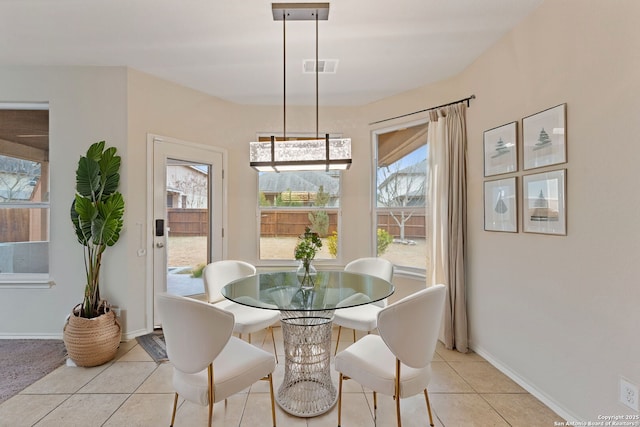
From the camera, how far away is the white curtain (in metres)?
2.78

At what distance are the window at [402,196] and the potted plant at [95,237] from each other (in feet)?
9.04

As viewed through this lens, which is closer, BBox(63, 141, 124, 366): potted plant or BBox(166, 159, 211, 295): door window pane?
BBox(63, 141, 124, 366): potted plant

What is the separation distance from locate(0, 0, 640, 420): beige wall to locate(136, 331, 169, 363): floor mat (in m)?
0.16

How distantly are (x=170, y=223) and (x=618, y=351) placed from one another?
146 inches

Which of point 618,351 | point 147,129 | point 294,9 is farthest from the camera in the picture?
point 147,129

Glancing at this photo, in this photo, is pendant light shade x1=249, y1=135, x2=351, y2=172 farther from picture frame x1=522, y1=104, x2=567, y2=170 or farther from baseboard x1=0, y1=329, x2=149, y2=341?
baseboard x1=0, y1=329, x2=149, y2=341

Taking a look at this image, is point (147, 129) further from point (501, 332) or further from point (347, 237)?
point (501, 332)

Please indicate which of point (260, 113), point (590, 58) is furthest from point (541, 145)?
point (260, 113)

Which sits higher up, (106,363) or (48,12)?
(48,12)

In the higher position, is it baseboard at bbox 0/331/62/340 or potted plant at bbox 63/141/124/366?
potted plant at bbox 63/141/124/366

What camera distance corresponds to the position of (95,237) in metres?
2.58

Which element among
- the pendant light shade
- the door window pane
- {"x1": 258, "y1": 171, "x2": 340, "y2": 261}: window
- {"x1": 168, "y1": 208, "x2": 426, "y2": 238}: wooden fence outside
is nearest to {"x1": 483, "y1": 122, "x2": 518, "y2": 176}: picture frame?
{"x1": 168, "y1": 208, "x2": 426, "y2": 238}: wooden fence outside

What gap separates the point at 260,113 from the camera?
3.71 m

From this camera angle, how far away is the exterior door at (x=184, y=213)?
10.4ft
